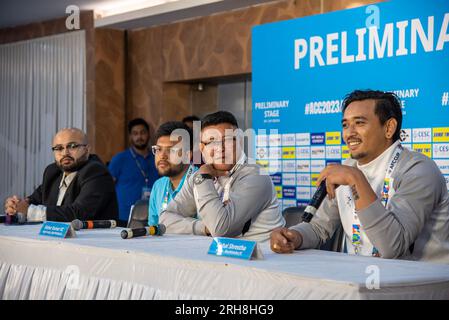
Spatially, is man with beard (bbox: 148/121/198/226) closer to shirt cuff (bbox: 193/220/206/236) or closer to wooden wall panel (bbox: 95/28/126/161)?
shirt cuff (bbox: 193/220/206/236)

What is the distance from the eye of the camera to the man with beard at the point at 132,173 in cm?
723

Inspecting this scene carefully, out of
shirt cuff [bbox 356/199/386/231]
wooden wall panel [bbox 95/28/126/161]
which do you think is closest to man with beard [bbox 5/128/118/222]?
shirt cuff [bbox 356/199/386/231]

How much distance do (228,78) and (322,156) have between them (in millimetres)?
2496

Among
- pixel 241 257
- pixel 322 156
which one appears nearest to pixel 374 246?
pixel 241 257

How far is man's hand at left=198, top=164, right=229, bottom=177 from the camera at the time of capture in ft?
10.1

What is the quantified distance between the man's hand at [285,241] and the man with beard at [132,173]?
189 inches

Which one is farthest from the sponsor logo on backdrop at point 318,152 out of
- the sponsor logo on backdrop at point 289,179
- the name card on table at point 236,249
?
the name card on table at point 236,249

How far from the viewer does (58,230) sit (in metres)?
2.86

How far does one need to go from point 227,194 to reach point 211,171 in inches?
5.1

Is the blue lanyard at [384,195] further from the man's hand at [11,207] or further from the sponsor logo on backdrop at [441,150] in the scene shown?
the man's hand at [11,207]

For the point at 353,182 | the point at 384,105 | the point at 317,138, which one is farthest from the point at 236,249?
the point at 317,138

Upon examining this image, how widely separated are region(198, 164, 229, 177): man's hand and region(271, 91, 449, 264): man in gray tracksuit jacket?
57 cm
